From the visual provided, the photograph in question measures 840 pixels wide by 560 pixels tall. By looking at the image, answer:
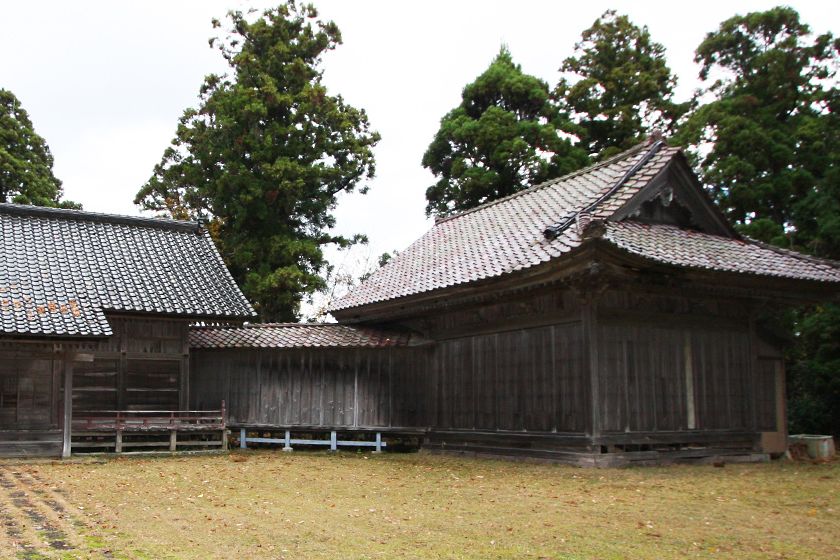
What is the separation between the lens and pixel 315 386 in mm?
20859

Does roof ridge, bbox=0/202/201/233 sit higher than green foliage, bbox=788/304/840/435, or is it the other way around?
roof ridge, bbox=0/202/201/233

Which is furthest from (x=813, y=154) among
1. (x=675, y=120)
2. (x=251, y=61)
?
(x=251, y=61)

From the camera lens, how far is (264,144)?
31.9 metres

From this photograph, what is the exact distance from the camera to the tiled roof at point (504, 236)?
16.4 metres

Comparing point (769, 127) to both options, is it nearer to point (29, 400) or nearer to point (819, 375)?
point (819, 375)

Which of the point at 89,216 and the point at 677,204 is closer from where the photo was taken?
the point at 677,204

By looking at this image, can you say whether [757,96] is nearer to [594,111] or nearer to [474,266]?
[594,111]

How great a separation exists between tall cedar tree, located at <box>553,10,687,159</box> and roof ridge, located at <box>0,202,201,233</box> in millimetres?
18213

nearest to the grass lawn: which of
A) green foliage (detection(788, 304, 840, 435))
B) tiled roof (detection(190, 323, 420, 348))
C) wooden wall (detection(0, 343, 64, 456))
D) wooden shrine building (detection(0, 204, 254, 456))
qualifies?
wooden wall (detection(0, 343, 64, 456))

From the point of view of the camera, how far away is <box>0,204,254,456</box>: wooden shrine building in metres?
17.6

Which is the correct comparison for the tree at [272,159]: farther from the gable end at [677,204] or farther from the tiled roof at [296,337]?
the gable end at [677,204]

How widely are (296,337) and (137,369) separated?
4.14m

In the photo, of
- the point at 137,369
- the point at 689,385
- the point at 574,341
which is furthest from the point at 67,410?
the point at 689,385

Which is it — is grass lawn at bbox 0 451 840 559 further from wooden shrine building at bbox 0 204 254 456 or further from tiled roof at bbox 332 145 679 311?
tiled roof at bbox 332 145 679 311
